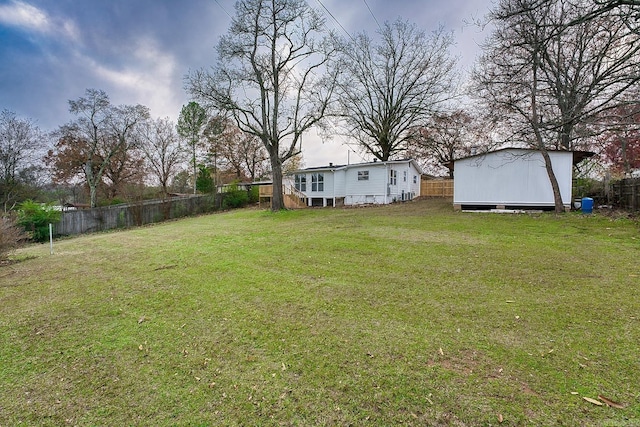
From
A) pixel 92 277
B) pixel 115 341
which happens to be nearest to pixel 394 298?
pixel 115 341

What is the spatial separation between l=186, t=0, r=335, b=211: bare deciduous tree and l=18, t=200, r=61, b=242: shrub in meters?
A: 9.79

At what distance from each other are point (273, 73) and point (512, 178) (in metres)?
15.5

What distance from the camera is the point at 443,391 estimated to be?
7.66 feet

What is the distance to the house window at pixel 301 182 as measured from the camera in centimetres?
2573

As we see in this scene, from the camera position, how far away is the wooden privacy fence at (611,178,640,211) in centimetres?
1229

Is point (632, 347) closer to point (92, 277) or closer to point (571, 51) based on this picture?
point (92, 277)

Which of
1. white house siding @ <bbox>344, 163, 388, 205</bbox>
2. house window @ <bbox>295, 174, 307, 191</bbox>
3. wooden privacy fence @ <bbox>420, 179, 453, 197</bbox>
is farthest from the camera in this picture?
wooden privacy fence @ <bbox>420, 179, 453, 197</bbox>

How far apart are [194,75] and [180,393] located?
62.9 feet

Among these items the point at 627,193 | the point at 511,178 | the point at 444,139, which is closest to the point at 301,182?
the point at 444,139

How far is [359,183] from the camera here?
23438 mm

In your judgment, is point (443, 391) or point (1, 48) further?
point (1, 48)

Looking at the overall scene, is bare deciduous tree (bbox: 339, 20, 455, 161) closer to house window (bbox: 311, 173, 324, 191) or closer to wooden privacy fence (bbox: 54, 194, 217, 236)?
house window (bbox: 311, 173, 324, 191)

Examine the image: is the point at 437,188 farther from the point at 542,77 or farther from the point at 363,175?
the point at 542,77

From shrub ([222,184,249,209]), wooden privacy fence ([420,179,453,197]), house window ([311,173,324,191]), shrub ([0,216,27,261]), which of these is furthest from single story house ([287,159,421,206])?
shrub ([0,216,27,261])
